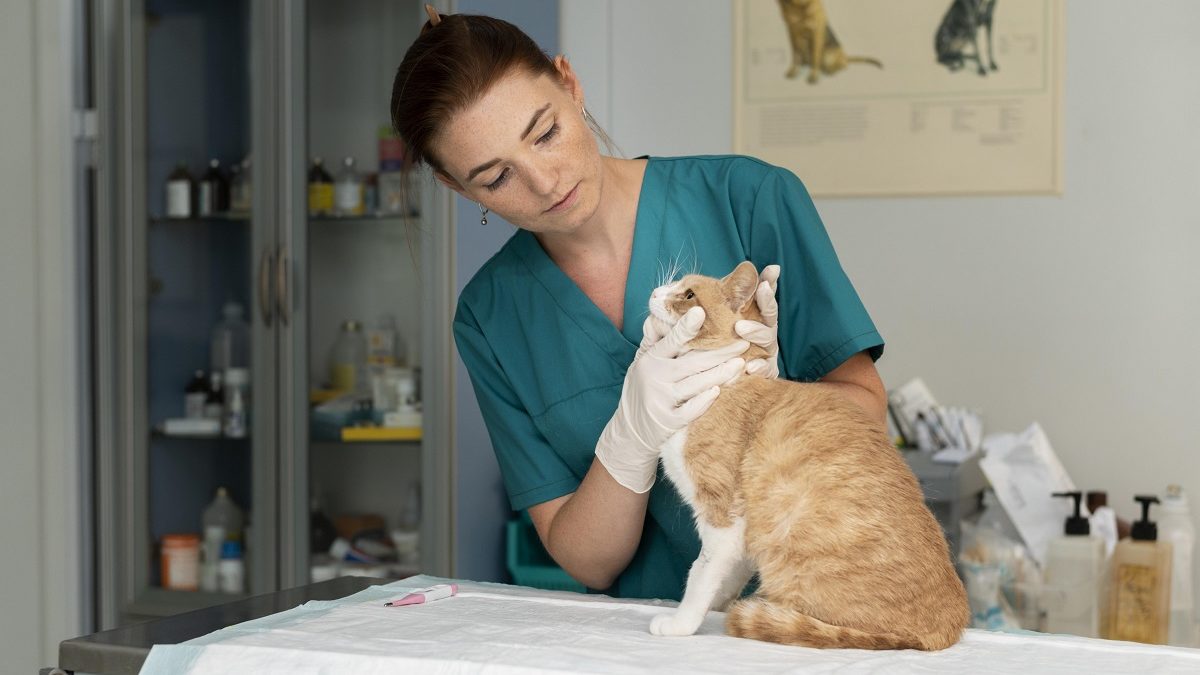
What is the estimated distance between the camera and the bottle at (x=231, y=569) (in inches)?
105

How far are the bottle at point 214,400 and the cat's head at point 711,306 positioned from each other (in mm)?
1862

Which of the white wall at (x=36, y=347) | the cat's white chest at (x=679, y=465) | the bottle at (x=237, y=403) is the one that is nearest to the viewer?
the cat's white chest at (x=679, y=465)

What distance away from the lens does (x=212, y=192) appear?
2.74 metres

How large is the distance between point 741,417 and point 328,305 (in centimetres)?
176

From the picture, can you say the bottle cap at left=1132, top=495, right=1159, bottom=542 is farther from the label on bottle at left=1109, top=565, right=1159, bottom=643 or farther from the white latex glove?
the white latex glove

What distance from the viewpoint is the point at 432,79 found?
1184 millimetres

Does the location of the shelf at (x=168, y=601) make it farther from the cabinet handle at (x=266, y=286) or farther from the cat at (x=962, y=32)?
the cat at (x=962, y=32)

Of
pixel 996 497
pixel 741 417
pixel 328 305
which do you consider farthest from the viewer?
pixel 328 305

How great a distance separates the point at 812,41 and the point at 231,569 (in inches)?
74.3

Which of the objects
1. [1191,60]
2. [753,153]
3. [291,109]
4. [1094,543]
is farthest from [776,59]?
[1094,543]

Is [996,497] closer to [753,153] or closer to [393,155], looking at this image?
[753,153]

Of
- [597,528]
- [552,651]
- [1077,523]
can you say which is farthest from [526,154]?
[1077,523]

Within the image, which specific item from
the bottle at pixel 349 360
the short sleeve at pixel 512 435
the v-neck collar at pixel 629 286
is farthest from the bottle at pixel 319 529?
the v-neck collar at pixel 629 286

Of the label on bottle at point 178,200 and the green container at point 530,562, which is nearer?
the green container at point 530,562
